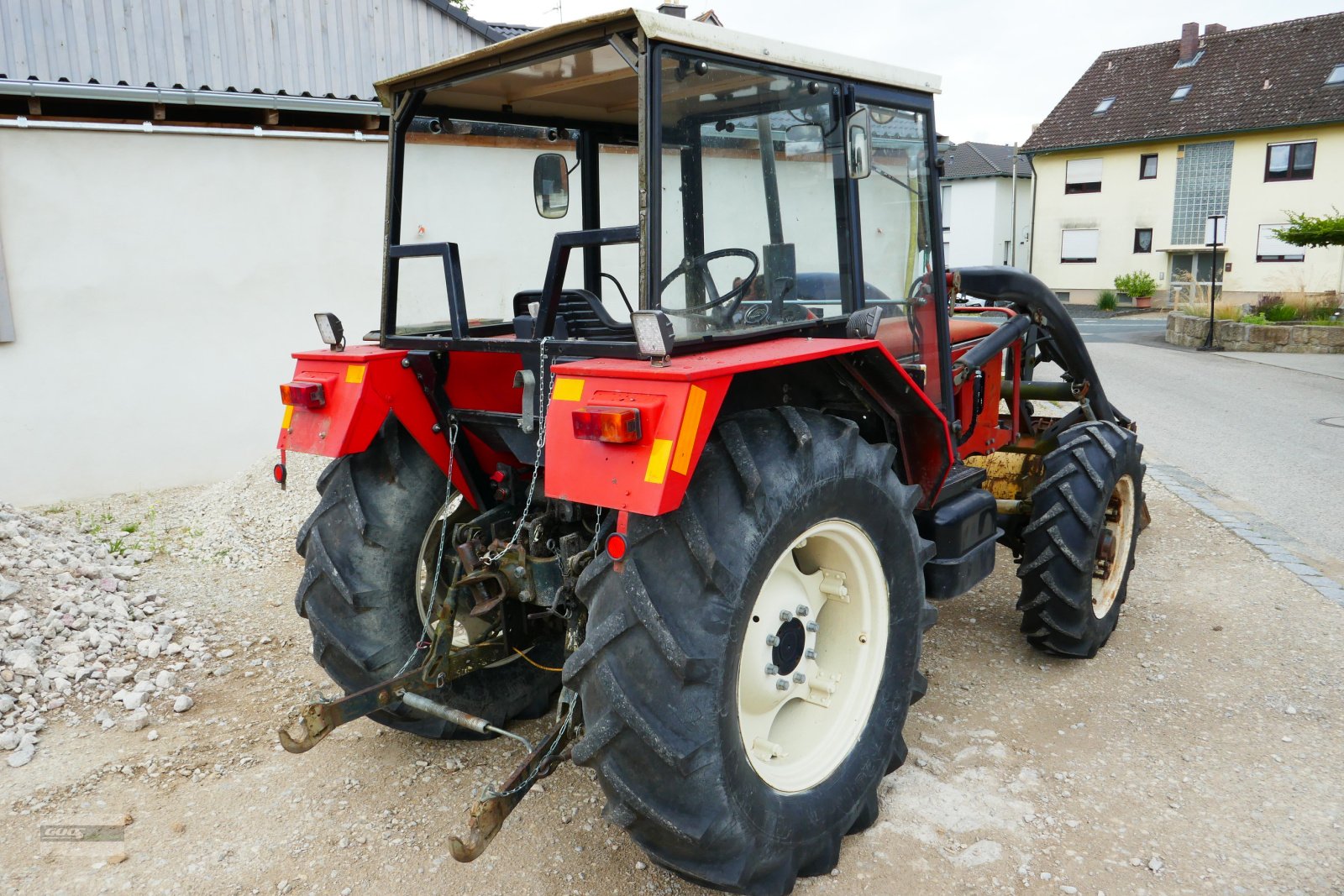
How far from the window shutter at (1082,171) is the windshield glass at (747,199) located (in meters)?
33.4

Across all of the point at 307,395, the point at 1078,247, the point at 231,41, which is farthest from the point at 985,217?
the point at 307,395

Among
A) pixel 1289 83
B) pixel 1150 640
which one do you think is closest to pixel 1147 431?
pixel 1150 640

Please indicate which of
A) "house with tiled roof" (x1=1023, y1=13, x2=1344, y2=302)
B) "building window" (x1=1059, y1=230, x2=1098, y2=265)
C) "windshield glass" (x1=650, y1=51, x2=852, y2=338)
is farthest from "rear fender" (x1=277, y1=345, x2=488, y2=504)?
"building window" (x1=1059, y1=230, x2=1098, y2=265)

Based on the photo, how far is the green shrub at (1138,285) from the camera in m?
30.2

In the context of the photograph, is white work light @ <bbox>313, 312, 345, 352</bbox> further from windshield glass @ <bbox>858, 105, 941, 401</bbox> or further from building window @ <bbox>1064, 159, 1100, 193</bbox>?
building window @ <bbox>1064, 159, 1100, 193</bbox>

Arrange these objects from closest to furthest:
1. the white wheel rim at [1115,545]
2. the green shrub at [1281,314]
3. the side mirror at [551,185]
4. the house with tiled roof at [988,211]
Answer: the side mirror at [551,185]
the white wheel rim at [1115,545]
the green shrub at [1281,314]
the house with tiled roof at [988,211]

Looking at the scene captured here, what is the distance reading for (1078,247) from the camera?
1300 inches

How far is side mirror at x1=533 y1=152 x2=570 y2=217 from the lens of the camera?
3.59 metres

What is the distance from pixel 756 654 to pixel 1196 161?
33.0m

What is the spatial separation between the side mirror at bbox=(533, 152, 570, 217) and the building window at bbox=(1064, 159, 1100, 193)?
3323 cm

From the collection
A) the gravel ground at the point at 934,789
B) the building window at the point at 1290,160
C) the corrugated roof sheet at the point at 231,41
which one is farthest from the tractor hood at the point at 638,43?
the building window at the point at 1290,160

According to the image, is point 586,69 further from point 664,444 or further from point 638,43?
point 664,444

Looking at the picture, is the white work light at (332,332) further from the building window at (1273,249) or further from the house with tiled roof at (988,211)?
the house with tiled roof at (988,211)

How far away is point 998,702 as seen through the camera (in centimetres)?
386
